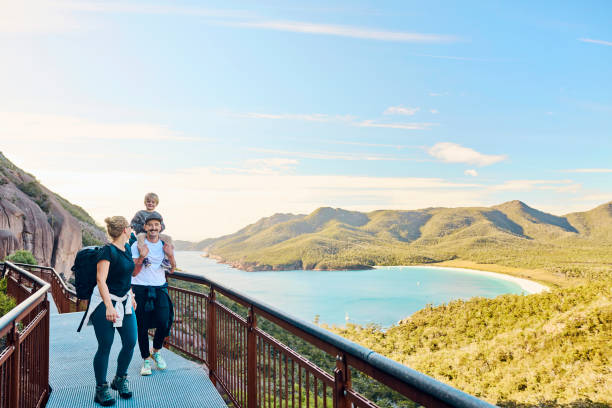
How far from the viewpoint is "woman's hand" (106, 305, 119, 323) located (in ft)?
11.0

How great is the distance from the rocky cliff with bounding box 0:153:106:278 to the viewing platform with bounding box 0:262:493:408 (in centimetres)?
1842

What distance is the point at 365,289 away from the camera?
121500 mm

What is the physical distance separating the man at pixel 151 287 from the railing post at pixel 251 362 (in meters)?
1.35

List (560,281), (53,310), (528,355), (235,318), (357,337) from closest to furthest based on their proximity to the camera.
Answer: (235,318) < (53,310) < (528,355) < (357,337) < (560,281)

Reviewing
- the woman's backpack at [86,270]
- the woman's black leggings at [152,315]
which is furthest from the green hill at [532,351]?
the woman's backpack at [86,270]

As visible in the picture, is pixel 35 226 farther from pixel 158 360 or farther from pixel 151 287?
pixel 151 287

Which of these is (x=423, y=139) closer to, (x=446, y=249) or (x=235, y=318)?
(x=446, y=249)

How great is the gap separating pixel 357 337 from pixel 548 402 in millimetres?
24638

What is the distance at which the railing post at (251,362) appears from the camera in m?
3.28

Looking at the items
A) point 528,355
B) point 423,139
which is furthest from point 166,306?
point 423,139

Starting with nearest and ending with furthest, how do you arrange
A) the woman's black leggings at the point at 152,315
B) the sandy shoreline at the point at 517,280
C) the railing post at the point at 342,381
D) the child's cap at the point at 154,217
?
the railing post at the point at 342,381 < the child's cap at the point at 154,217 < the woman's black leggings at the point at 152,315 < the sandy shoreline at the point at 517,280

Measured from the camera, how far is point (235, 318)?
3738 mm

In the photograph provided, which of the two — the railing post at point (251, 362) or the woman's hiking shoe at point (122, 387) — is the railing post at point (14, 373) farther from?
the railing post at point (251, 362)

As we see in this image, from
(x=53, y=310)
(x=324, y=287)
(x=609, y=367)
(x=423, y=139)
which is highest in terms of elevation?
(x=423, y=139)
